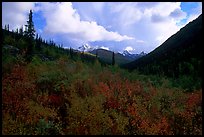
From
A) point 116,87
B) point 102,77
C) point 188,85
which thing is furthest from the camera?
point 188,85

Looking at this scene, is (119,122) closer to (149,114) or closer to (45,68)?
(149,114)

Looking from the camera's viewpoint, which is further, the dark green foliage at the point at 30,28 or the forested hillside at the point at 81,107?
the dark green foliage at the point at 30,28

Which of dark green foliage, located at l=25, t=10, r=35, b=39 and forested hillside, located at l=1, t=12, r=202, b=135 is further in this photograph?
dark green foliage, located at l=25, t=10, r=35, b=39

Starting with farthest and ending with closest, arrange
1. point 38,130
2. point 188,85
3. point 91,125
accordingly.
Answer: point 188,85
point 91,125
point 38,130

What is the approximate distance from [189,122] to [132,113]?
5145 millimetres

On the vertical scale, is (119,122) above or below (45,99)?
below

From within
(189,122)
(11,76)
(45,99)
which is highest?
(11,76)

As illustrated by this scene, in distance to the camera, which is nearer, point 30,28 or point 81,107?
point 81,107

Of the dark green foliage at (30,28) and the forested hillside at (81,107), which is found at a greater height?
the dark green foliage at (30,28)

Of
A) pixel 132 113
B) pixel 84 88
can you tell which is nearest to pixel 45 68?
pixel 84 88

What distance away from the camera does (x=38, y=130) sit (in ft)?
62.1

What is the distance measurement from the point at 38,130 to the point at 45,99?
5031 millimetres

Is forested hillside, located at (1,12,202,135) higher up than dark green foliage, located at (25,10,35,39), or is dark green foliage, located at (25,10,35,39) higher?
dark green foliage, located at (25,10,35,39)

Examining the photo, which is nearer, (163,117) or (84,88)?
(163,117)
